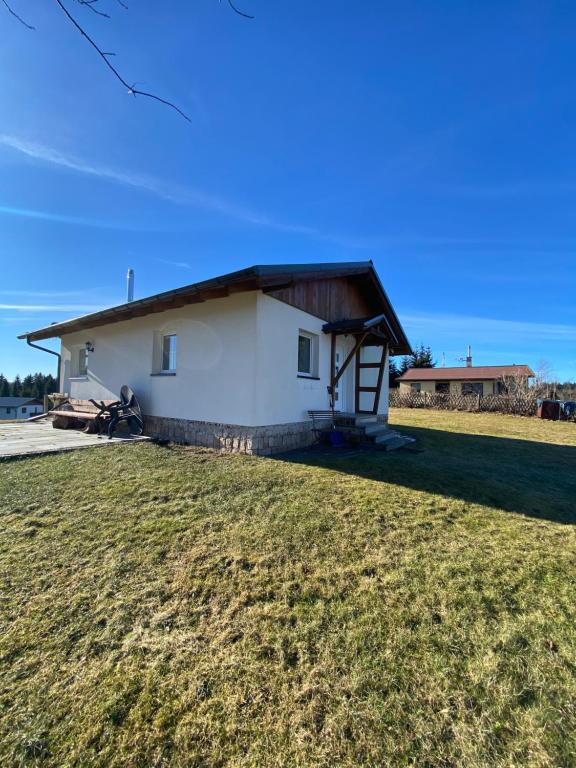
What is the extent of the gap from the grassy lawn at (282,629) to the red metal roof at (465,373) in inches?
1249

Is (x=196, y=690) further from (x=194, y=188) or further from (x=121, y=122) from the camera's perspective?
(x=194, y=188)

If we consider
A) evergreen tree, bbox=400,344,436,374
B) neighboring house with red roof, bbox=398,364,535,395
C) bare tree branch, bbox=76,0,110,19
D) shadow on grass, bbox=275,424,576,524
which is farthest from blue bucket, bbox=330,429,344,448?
evergreen tree, bbox=400,344,436,374

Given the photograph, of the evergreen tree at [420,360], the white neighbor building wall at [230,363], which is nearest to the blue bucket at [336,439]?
the white neighbor building wall at [230,363]

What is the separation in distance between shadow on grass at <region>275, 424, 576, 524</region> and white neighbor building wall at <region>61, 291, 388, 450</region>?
1.27 metres

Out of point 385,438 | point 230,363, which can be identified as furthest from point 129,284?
point 385,438

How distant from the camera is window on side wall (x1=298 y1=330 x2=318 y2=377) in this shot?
834cm

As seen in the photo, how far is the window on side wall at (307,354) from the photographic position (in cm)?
834

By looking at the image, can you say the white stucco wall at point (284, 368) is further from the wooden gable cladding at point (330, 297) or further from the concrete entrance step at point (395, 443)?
the concrete entrance step at point (395, 443)

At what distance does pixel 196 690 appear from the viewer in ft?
6.00

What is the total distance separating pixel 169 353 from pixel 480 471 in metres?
7.55

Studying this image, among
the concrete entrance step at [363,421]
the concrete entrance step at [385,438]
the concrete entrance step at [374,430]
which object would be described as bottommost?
the concrete entrance step at [385,438]

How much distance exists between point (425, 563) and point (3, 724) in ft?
9.66

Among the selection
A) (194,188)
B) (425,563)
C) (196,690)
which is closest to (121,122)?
(194,188)

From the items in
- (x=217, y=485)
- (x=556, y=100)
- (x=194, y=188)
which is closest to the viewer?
(x=217, y=485)
